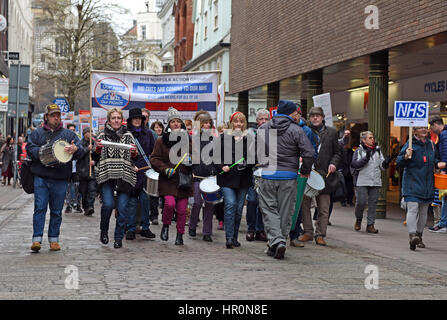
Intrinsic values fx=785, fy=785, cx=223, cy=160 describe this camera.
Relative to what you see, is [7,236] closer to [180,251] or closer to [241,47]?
[180,251]

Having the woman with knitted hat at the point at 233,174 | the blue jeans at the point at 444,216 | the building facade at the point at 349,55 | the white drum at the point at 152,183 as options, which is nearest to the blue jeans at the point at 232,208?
the woman with knitted hat at the point at 233,174

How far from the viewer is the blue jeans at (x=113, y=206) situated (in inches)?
425

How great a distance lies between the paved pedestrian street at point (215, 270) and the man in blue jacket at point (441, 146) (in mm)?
1624

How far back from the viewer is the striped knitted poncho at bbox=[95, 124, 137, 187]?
10.7 m

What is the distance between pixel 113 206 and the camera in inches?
427

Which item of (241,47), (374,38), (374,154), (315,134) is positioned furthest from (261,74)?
(315,134)

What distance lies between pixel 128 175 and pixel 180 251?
1.28 metres

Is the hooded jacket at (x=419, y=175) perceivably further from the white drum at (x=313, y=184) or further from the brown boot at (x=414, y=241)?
the white drum at (x=313, y=184)

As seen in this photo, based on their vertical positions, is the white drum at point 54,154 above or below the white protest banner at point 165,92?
below

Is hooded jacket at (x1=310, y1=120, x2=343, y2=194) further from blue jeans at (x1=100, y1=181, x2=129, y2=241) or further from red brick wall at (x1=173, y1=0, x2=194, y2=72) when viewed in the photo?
red brick wall at (x1=173, y1=0, x2=194, y2=72)

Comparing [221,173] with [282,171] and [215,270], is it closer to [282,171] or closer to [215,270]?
[282,171]

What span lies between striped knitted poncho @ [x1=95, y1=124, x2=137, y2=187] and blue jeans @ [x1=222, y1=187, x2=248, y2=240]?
1328mm

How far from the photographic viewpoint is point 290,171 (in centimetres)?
1007

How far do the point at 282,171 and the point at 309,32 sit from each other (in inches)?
479
